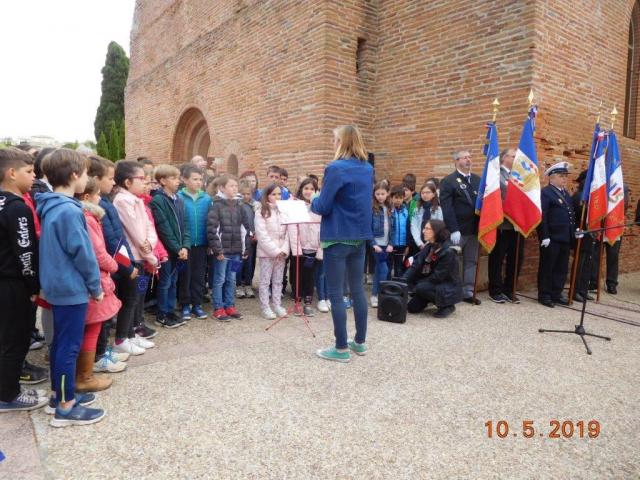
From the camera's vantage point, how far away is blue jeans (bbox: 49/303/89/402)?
282 centimetres

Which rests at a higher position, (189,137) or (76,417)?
(189,137)

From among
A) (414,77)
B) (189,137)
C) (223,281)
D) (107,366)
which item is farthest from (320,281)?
(189,137)

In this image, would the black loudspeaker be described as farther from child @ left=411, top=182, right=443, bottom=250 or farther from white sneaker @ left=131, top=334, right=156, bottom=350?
white sneaker @ left=131, top=334, right=156, bottom=350

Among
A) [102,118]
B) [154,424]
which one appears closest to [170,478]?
[154,424]

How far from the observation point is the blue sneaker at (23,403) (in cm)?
300

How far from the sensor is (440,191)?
20.4 feet

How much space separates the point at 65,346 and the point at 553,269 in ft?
20.5

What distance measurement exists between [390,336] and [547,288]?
303 centimetres

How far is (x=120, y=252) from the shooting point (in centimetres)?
373

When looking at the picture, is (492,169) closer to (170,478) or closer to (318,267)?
(318,267)

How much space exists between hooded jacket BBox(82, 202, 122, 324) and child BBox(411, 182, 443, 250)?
13.7ft

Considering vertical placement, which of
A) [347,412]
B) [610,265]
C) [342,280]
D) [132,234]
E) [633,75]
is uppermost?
[633,75]

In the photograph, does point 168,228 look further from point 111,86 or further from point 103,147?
point 111,86

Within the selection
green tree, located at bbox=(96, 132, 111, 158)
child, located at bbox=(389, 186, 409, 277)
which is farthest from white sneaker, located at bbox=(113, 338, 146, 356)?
green tree, located at bbox=(96, 132, 111, 158)
